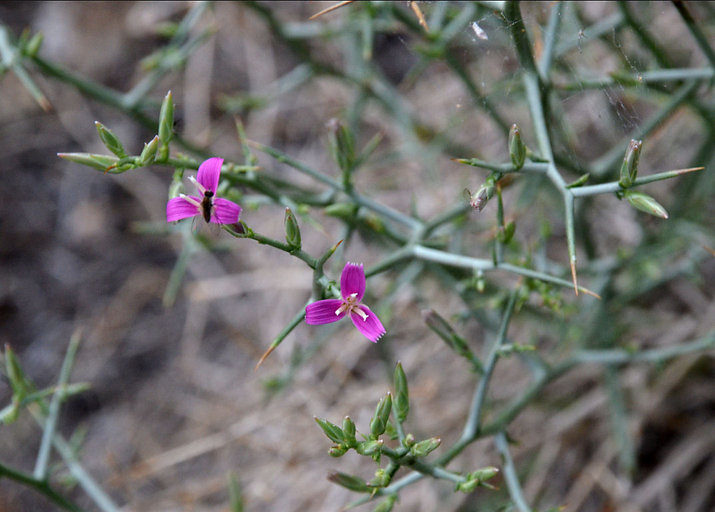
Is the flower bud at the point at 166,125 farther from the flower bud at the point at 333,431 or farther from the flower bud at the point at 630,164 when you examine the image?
the flower bud at the point at 630,164

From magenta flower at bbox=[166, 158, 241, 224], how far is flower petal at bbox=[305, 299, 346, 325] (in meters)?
0.24

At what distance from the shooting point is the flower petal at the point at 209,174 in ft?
4.63

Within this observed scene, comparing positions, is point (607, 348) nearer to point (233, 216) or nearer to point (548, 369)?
point (548, 369)

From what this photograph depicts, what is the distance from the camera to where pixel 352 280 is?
1.48 metres

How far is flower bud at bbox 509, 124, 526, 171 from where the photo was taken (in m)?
1.47

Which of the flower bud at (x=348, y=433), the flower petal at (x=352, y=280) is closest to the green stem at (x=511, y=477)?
the flower bud at (x=348, y=433)

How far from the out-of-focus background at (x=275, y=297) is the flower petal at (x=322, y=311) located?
1.14 metres

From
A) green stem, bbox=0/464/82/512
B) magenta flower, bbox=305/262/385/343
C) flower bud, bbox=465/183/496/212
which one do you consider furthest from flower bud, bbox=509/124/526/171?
green stem, bbox=0/464/82/512

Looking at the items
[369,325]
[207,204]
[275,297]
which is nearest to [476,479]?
[369,325]

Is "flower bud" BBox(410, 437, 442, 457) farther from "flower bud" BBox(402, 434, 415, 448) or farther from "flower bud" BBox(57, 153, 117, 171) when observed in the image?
"flower bud" BBox(57, 153, 117, 171)

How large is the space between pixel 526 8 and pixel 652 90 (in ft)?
1.79

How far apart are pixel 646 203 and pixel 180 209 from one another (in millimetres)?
989

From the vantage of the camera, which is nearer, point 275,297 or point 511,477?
point 511,477

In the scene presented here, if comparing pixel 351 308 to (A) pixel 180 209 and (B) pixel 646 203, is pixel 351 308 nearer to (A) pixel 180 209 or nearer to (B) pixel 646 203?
(A) pixel 180 209
